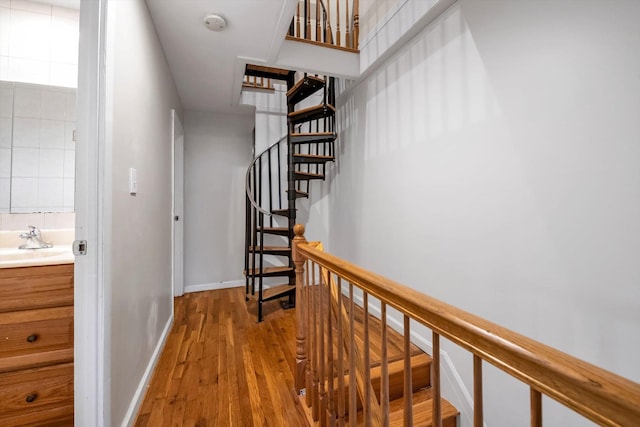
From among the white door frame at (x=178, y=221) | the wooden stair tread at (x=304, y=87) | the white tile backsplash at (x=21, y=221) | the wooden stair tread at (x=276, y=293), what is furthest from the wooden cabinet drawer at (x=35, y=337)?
the wooden stair tread at (x=304, y=87)

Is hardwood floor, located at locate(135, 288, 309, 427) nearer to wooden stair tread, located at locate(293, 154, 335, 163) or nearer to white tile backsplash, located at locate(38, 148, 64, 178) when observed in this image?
white tile backsplash, located at locate(38, 148, 64, 178)

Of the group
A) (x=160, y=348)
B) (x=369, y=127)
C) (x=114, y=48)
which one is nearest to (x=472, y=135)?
(x=369, y=127)

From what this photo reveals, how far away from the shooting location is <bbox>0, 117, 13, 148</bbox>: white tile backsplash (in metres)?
1.55

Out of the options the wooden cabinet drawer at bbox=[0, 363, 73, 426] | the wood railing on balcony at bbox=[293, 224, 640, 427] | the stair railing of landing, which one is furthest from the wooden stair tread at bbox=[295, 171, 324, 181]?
the wooden cabinet drawer at bbox=[0, 363, 73, 426]

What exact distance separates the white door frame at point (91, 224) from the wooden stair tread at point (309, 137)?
1.88m

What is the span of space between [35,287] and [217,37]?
190cm

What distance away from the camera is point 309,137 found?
2910 mm

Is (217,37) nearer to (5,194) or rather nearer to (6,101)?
(6,101)

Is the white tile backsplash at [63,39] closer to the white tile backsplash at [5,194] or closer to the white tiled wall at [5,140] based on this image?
the white tiled wall at [5,140]

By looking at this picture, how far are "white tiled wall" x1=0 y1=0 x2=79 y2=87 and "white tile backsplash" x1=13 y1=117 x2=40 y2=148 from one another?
0.24m

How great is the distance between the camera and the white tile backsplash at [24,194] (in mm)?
1579

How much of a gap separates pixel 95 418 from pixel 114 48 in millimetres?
1535

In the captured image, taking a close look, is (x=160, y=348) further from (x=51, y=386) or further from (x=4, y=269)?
(x=4, y=269)

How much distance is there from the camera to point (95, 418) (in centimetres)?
103
